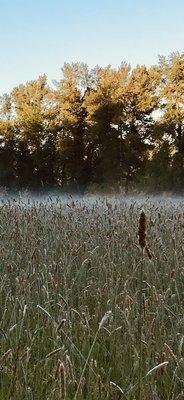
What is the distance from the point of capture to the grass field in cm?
195

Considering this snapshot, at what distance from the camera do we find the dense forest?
85.1 ft

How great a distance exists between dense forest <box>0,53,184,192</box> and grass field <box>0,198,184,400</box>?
64.6 feet

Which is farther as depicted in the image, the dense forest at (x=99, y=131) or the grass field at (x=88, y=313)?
the dense forest at (x=99, y=131)

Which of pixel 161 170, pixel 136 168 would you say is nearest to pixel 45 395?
pixel 161 170

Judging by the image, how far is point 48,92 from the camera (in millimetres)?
38000

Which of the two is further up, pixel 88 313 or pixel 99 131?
pixel 99 131

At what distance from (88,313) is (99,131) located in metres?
28.3

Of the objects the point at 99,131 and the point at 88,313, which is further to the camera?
the point at 99,131

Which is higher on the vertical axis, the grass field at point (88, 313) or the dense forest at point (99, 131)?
the dense forest at point (99, 131)

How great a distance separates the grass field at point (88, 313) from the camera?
6.39 feet

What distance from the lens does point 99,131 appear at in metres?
30.4

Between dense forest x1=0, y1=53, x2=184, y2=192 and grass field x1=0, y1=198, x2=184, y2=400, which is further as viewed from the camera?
dense forest x1=0, y1=53, x2=184, y2=192

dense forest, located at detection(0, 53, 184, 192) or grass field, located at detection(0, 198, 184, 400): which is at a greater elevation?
dense forest, located at detection(0, 53, 184, 192)

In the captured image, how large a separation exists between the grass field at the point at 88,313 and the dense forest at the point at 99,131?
19.7 metres
